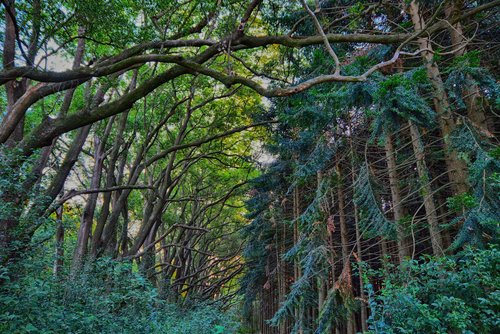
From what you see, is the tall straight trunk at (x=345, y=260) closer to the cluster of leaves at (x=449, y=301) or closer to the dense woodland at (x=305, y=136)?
the dense woodland at (x=305, y=136)

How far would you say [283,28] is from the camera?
22.8 feet

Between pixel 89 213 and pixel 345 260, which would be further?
pixel 89 213

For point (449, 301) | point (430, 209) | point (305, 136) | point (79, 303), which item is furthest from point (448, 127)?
point (79, 303)

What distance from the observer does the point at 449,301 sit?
9.71ft

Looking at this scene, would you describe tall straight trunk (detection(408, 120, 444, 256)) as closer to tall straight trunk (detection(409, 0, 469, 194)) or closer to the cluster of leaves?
tall straight trunk (detection(409, 0, 469, 194))

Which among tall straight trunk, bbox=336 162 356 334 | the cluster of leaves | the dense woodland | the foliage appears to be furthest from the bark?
the cluster of leaves

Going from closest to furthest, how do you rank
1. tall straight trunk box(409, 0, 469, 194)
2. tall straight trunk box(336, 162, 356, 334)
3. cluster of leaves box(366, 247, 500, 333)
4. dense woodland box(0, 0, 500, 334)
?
1. cluster of leaves box(366, 247, 500, 333)
2. dense woodland box(0, 0, 500, 334)
3. tall straight trunk box(409, 0, 469, 194)
4. tall straight trunk box(336, 162, 356, 334)

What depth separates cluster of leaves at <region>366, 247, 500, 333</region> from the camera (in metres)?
2.94

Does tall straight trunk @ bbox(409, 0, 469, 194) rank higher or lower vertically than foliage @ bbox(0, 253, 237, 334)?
higher

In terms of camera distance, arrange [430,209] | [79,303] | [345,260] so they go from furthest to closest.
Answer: [345,260]
[430,209]
[79,303]

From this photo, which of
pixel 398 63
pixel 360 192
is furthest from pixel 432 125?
pixel 398 63

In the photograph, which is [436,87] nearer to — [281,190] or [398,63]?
[398,63]

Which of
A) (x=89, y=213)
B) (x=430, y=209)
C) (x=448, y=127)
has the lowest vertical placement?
(x=430, y=209)

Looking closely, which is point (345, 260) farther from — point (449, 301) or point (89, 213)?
point (89, 213)
